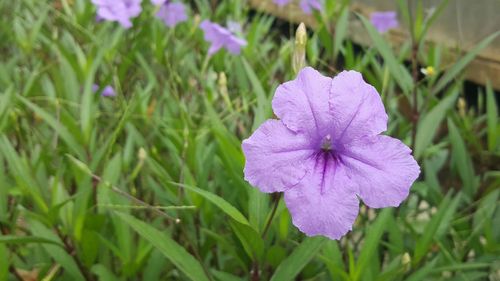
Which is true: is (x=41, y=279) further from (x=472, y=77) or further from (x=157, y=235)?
(x=472, y=77)

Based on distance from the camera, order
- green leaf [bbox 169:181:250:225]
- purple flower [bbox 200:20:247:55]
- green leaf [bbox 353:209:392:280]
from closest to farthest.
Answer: green leaf [bbox 169:181:250:225], green leaf [bbox 353:209:392:280], purple flower [bbox 200:20:247:55]

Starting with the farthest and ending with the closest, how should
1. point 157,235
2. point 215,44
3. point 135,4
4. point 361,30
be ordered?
point 361,30, point 135,4, point 215,44, point 157,235

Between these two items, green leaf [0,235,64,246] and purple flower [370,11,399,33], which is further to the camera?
purple flower [370,11,399,33]

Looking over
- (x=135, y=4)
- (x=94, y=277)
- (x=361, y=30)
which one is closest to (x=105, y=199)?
(x=94, y=277)

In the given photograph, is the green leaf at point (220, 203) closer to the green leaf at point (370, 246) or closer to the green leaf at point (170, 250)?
the green leaf at point (170, 250)

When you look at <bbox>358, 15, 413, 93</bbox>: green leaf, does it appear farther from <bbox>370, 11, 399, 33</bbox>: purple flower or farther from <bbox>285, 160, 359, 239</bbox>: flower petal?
<bbox>370, 11, 399, 33</bbox>: purple flower

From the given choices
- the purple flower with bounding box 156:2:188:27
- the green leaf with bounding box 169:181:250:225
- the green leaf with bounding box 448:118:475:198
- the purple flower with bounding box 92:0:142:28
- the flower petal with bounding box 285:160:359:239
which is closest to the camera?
the flower petal with bounding box 285:160:359:239

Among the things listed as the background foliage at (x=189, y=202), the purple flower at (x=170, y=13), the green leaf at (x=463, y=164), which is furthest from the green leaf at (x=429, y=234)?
the purple flower at (x=170, y=13)

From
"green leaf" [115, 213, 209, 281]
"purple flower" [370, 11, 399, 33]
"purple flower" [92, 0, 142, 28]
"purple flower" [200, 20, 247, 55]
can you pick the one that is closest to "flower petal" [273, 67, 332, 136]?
"green leaf" [115, 213, 209, 281]
